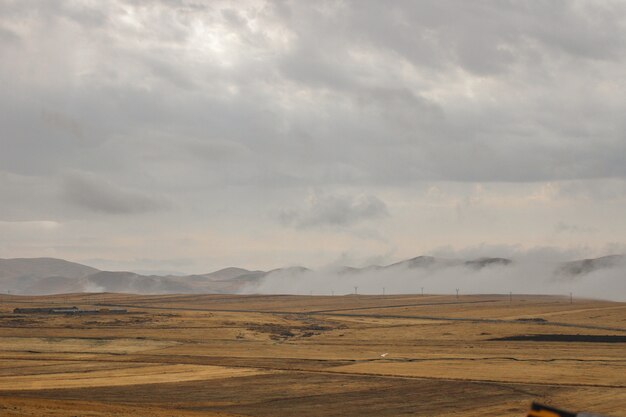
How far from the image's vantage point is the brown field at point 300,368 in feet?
190

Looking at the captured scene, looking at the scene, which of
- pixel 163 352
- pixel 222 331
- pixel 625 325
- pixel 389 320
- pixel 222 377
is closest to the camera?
pixel 222 377

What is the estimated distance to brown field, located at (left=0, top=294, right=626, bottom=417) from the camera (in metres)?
57.9

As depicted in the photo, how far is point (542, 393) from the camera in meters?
65.8

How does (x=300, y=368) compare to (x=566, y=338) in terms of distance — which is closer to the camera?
(x=300, y=368)

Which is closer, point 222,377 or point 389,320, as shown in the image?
point 222,377

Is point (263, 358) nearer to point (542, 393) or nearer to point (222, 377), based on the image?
point (222, 377)

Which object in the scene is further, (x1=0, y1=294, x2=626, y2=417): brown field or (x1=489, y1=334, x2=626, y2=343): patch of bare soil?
(x1=489, y1=334, x2=626, y2=343): patch of bare soil

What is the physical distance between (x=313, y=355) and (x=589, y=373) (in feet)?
118

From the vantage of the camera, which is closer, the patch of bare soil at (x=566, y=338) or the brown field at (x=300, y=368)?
the brown field at (x=300, y=368)

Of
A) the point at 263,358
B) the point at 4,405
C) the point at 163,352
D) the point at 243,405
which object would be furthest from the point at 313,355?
the point at 4,405

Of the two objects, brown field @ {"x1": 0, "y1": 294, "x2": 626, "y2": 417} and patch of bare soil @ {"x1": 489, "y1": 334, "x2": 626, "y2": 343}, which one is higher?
patch of bare soil @ {"x1": 489, "y1": 334, "x2": 626, "y2": 343}

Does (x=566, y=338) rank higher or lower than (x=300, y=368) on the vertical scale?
higher

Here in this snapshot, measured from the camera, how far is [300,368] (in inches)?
3329

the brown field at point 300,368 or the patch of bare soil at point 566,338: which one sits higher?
the patch of bare soil at point 566,338
